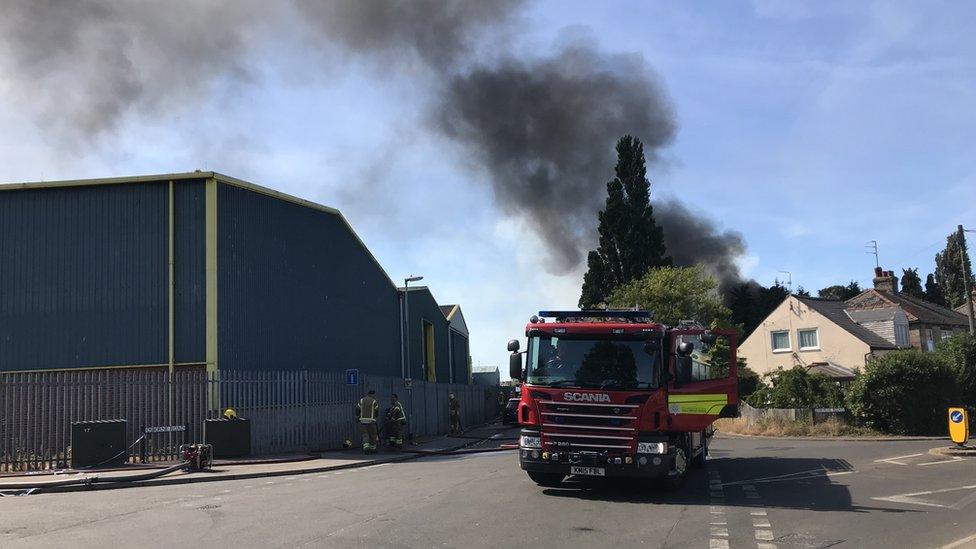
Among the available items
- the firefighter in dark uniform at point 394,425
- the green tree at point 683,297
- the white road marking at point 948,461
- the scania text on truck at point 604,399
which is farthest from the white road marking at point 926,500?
the green tree at point 683,297

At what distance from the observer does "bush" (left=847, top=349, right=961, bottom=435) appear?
1021 inches

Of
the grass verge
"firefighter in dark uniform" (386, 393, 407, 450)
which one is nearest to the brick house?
the grass verge

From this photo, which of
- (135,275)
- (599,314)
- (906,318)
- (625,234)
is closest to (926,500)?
(599,314)

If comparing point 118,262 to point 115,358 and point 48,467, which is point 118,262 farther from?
point 48,467

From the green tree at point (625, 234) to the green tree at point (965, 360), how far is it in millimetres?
25688

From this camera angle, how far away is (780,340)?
49.0 m

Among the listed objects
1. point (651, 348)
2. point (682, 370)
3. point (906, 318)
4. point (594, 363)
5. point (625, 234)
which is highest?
point (625, 234)

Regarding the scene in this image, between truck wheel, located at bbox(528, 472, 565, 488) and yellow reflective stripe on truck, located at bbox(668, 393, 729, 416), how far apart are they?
211 centimetres

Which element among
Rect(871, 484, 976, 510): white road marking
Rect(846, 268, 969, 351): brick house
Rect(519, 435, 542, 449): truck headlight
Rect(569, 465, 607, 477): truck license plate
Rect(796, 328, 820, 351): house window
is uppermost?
Rect(846, 268, 969, 351): brick house

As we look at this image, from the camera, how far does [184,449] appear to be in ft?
56.9

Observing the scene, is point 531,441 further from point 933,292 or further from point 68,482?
point 933,292

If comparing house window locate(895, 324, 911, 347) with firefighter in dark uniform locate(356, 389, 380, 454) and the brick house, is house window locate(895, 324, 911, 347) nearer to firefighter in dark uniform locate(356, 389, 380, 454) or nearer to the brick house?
the brick house

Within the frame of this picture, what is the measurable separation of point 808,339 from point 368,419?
34.3 meters

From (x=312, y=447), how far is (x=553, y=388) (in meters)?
11.8
